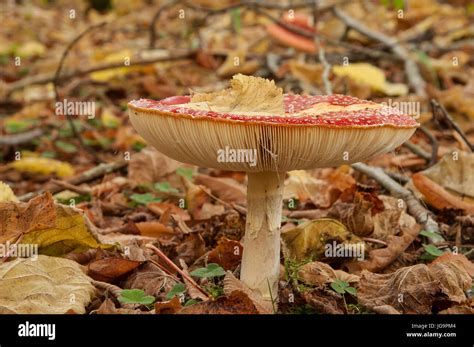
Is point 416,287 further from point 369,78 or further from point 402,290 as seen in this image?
point 369,78

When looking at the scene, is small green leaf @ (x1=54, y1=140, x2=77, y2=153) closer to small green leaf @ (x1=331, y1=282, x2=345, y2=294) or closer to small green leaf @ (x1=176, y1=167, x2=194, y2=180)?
small green leaf @ (x1=176, y1=167, x2=194, y2=180)

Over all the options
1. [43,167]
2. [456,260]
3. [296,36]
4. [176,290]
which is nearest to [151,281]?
[176,290]

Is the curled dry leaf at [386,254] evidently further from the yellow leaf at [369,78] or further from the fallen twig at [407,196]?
the yellow leaf at [369,78]

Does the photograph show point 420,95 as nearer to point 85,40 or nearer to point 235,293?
point 235,293

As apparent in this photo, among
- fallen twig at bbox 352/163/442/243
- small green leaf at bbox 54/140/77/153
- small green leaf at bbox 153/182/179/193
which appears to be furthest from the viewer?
small green leaf at bbox 54/140/77/153

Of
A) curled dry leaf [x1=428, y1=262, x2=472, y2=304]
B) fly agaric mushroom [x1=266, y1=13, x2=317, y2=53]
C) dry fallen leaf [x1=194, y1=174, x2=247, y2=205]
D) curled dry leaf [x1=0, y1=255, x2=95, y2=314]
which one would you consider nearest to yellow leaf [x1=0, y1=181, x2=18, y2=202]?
curled dry leaf [x1=0, y1=255, x2=95, y2=314]
